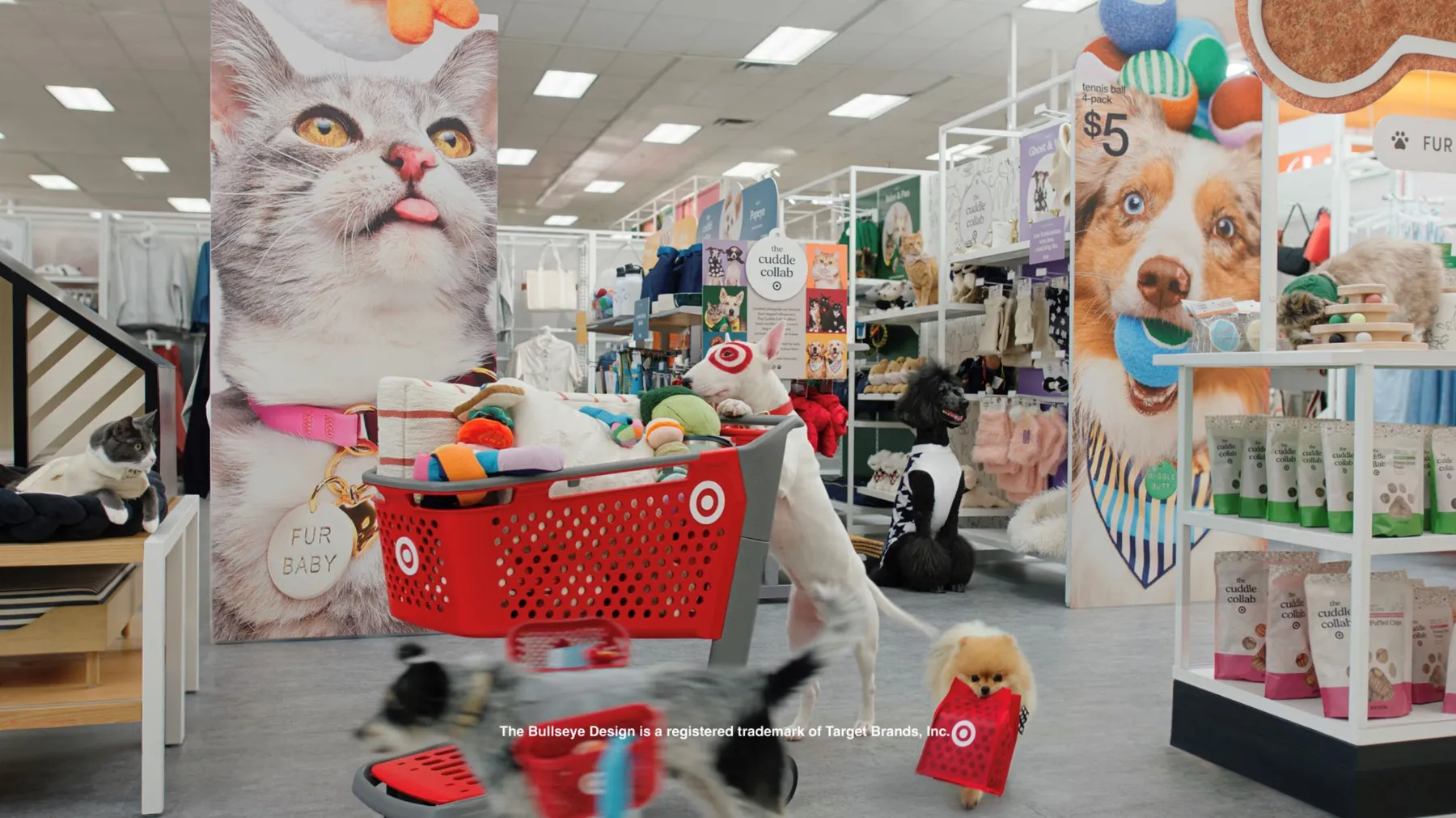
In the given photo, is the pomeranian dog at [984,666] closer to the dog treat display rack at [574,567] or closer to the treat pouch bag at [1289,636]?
the treat pouch bag at [1289,636]

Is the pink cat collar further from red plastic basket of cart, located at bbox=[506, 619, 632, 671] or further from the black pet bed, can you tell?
red plastic basket of cart, located at bbox=[506, 619, 632, 671]

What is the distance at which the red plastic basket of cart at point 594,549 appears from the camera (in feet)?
5.82

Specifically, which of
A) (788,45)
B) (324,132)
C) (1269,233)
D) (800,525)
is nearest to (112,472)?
(800,525)

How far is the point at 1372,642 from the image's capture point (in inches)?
98.7

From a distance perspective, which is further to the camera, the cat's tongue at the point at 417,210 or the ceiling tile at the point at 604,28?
the ceiling tile at the point at 604,28

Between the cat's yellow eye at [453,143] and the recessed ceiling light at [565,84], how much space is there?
595 cm

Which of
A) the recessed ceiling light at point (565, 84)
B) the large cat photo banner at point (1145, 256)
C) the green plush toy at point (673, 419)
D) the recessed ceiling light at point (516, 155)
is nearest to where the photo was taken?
the green plush toy at point (673, 419)

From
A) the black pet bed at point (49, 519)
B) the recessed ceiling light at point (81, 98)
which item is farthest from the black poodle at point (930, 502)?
the recessed ceiling light at point (81, 98)

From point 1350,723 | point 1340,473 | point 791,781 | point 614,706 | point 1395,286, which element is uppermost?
point 1395,286

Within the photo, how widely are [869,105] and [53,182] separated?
11.5 m

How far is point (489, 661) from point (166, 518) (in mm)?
1447

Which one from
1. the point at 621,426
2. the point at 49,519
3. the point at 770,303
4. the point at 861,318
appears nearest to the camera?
the point at 621,426

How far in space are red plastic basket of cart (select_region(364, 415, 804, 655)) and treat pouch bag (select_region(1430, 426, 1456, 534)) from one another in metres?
1.67

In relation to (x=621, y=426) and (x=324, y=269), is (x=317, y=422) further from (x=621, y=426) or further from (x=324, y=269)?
(x=621, y=426)
